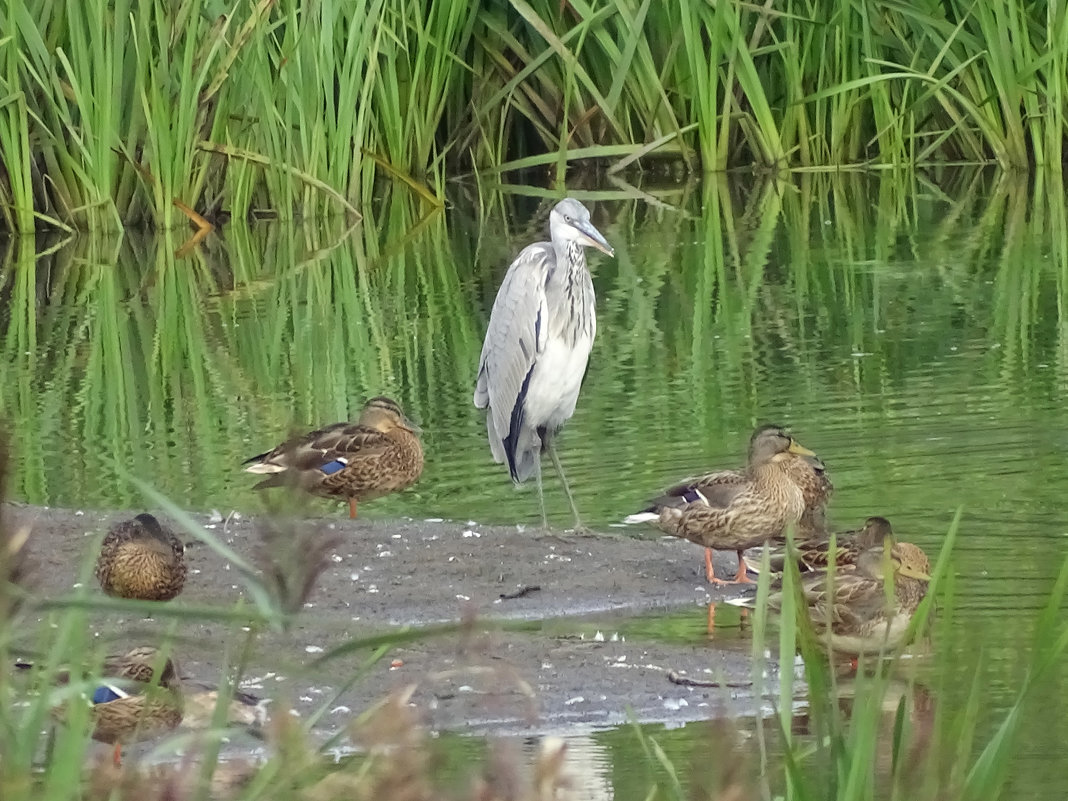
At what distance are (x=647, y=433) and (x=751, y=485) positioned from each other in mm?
1676

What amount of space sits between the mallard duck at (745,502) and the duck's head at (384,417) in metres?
1.15

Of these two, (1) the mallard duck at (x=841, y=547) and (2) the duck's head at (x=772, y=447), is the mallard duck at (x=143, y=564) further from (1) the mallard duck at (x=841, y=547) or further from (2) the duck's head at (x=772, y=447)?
(2) the duck's head at (x=772, y=447)

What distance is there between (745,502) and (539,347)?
1.38 metres

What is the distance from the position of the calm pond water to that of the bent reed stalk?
0.54m

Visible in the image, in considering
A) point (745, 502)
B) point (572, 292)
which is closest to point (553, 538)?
point (745, 502)

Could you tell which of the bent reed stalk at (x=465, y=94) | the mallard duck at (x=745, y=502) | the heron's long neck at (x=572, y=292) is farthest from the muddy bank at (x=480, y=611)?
Answer: the bent reed stalk at (x=465, y=94)

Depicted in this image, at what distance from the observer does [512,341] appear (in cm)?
766

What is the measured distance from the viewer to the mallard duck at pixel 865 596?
5.64 meters

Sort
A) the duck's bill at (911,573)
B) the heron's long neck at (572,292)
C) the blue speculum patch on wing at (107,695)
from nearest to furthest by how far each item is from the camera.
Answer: the blue speculum patch on wing at (107,695) → the duck's bill at (911,573) → the heron's long neck at (572,292)

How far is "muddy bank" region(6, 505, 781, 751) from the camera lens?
4.90 meters

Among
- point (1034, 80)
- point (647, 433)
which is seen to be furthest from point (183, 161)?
point (647, 433)

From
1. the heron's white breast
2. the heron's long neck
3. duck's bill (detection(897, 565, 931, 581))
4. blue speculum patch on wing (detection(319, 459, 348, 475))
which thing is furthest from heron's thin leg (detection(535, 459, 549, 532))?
duck's bill (detection(897, 565, 931, 581))

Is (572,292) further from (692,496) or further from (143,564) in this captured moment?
(143,564)

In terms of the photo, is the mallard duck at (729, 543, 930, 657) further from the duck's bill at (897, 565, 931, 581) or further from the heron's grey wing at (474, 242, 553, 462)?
the heron's grey wing at (474, 242, 553, 462)
